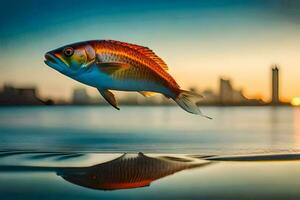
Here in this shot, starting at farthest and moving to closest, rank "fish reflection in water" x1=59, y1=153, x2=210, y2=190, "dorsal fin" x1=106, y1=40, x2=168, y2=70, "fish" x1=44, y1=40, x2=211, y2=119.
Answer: "fish reflection in water" x1=59, y1=153, x2=210, y2=190 → "dorsal fin" x1=106, y1=40, x2=168, y2=70 → "fish" x1=44, y1=40, x2=211, y2=119

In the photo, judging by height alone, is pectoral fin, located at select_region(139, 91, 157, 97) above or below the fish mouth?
below

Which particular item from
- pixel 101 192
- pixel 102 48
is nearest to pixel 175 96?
pixel 102 48

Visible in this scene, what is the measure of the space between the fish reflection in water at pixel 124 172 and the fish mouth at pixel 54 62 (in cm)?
100

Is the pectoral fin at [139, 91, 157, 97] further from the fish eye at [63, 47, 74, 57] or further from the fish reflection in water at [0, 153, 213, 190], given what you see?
the fish reflection in water at [0, 153, 213, 190]

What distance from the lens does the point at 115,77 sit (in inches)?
134

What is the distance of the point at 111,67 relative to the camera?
3.35 meters

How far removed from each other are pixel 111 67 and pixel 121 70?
8 cm

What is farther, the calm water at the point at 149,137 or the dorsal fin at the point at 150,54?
the calm water at the point at 149,137

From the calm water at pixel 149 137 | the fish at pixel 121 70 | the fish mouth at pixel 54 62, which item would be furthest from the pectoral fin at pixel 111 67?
the calm water at pixel 149 137

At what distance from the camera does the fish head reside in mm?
3182

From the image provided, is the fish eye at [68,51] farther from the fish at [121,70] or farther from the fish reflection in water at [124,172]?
the fish reflection in water at [124,172]

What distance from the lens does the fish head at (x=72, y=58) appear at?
318 cm

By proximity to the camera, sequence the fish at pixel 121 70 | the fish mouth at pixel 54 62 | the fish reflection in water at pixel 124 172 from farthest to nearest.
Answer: the fish reflection in water at pixel 124 172 → the fish at pixel 121 70 → the fish mouth at pixel 54 62

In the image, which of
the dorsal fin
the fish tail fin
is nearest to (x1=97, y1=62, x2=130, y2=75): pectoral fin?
the dorsal fin
